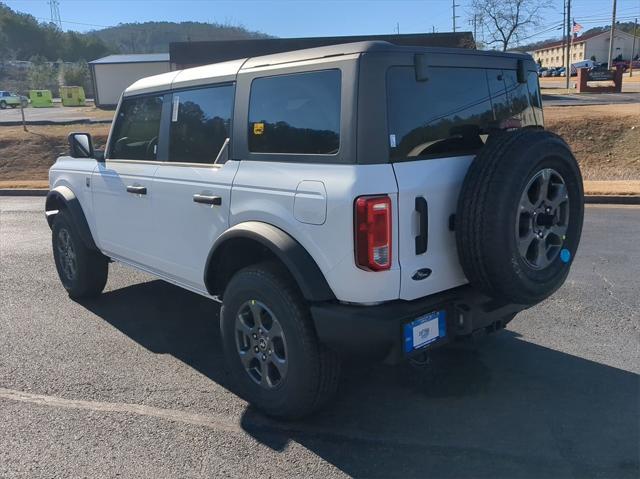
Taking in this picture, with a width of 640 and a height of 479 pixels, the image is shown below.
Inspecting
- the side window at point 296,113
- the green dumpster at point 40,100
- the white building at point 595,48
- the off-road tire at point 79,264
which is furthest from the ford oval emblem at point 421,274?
the white building at point 595,48

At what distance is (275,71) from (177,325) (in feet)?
8.48

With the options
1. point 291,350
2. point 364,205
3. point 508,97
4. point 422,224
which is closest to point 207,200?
point 291,350

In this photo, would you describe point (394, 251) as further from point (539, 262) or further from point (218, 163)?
point (218, 163)

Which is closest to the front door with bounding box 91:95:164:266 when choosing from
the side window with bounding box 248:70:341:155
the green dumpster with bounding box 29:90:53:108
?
the side window with bounding box 248:70:341:155

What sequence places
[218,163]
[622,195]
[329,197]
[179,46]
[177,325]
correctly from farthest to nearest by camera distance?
[179,46]
[622,195]
[177,325]
[218,163]
[329,197]

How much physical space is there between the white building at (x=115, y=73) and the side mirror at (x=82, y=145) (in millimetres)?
44903

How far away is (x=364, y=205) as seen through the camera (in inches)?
109

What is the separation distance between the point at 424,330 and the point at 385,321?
27 centimetres

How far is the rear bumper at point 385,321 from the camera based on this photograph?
284cm

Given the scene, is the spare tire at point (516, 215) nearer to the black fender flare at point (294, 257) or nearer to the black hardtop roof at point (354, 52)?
the black hardtop roof at point (354, 52)

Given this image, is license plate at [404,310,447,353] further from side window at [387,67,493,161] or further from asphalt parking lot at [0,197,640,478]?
side window at [387,67,493,161]

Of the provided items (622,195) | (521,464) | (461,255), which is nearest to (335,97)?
(461,255)

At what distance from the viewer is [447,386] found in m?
3.77

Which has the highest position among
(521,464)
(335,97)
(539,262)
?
(335,97)
